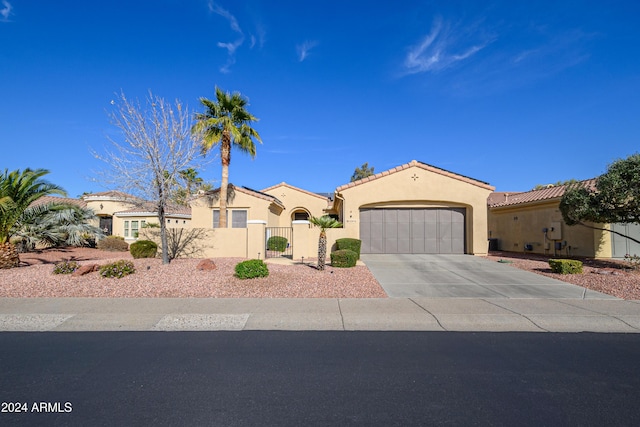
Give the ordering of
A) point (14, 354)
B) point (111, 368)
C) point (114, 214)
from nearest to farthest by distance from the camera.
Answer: point (111, 368) → point (14, 354) → point (114, 214)

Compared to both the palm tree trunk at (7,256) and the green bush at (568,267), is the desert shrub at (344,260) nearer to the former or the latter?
the green bush at (568,267)

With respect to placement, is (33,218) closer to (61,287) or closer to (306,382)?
(61,287)

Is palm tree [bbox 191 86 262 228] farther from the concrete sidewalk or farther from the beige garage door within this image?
the concrete sidewalk

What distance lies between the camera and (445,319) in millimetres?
6508

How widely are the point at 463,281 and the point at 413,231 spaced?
299 inches

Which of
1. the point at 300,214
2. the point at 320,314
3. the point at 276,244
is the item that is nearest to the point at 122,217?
the point at 300,214

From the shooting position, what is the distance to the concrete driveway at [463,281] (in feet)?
29.2

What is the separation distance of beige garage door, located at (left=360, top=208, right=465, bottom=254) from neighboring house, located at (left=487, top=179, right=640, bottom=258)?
4.32 meters

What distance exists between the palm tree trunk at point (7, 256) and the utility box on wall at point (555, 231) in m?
22.9

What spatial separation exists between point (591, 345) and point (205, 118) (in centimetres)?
1819

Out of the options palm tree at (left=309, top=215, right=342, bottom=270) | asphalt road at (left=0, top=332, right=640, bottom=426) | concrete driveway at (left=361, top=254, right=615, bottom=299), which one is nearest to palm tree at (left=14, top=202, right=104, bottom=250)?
palm tree at (left=309, top=215, right=342, bottom=270)

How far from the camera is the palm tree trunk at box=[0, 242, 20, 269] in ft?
37.8

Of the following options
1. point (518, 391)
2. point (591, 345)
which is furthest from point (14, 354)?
point (591, 345)

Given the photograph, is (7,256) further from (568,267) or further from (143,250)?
(568,267)
